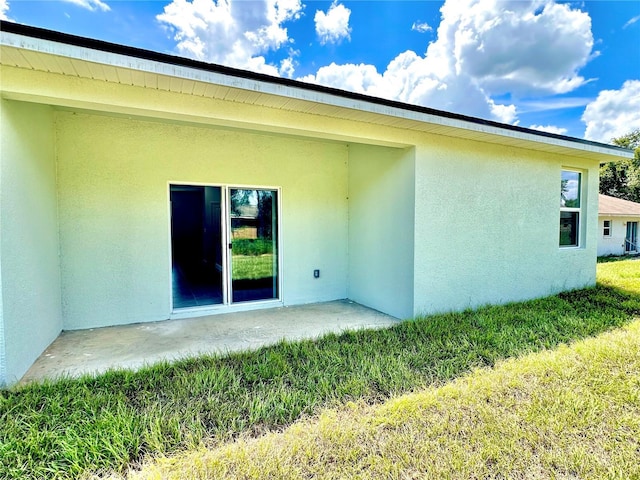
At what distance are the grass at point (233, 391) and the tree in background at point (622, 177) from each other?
32.7 meters

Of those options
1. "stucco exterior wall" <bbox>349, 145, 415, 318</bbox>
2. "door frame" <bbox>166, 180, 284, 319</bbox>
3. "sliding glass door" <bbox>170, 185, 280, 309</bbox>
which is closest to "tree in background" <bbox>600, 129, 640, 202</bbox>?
"stucco exterior wall" <bbox>349, 145, 415, 318</bbox>

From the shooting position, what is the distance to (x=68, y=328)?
5.03 m

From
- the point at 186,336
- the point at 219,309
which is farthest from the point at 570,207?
the point at 186,336

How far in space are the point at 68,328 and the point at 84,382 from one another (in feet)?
7.90

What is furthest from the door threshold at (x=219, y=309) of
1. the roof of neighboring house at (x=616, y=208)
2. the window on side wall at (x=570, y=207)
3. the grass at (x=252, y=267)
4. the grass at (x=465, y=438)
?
the roof of neighboring house at (x=616, y=208)

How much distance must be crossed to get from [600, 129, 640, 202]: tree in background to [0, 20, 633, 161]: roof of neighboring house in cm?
3325

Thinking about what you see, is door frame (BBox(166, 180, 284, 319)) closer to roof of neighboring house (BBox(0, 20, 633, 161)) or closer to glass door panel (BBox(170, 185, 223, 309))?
glass door panel (BBox(170, 185, 223, 309))

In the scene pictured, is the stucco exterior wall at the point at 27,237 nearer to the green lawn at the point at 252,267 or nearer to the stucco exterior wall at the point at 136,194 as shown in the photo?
the stucco exterior wall at the point at 136,194

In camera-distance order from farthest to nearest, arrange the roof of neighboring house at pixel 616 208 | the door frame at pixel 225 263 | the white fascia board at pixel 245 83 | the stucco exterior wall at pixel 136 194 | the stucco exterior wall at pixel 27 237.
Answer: the roof of neighboring house at pixel 616 208 → the door frame at pixel 225 263 → the stucco exterior wall at pixel 136 194 → the stucco exterior wall at pixel 27 237 → the white fascia board at pixel 245 83

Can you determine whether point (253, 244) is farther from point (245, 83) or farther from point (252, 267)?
point (245, 83)

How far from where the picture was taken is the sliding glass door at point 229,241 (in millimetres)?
6114

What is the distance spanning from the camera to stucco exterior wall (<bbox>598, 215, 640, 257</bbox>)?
63.3 ft

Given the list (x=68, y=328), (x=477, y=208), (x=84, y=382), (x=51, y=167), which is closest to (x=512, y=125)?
(x=477, y=208)

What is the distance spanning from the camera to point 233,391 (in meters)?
3.11
